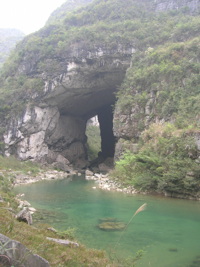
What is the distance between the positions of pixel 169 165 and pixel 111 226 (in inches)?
305

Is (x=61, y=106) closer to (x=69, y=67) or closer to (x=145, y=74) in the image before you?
(x=69, y=67)

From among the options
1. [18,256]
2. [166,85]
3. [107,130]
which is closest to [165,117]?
[166,85]

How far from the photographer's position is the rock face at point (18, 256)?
375 centimetres

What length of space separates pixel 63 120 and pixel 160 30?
2034 centimetres

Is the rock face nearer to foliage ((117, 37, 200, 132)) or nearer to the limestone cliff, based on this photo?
foliage ((117, 37, 200, 132))

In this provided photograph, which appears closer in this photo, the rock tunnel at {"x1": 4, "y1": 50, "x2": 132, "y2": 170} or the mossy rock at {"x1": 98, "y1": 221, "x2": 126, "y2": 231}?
the mossy rock at {"x1": 98, "y1": 221, "x2": 126, "y2": 231}

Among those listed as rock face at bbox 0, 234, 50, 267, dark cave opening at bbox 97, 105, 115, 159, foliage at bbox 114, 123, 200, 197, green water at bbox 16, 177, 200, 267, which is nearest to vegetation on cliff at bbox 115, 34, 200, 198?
foliage at bbox 114, 123, 200, 197

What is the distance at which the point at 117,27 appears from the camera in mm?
39031

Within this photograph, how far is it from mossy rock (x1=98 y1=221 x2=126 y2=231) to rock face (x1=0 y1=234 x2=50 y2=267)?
555cm

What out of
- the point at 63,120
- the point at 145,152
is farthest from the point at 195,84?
the point at 63,120

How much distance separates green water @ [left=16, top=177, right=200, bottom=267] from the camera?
7011 millimetres

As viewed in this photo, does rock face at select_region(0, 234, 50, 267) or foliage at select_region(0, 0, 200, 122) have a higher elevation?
foliage at select_region(0, 0, 200, 122)

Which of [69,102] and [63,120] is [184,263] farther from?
[63,120]

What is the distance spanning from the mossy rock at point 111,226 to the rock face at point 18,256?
18.2ft
